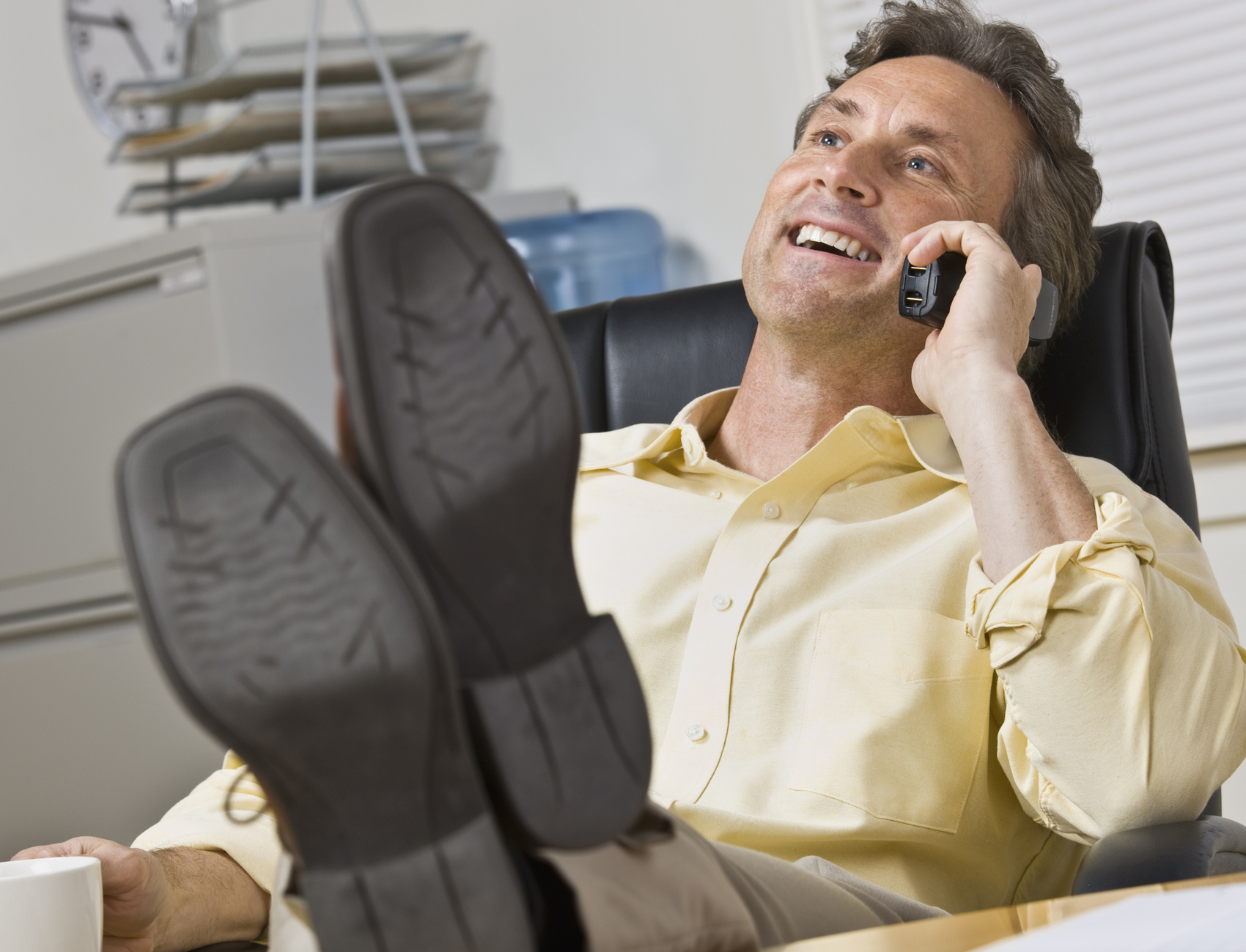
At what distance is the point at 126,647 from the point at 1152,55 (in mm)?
1917

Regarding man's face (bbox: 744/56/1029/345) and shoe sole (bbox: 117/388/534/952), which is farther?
man's face (bbox: 744/56/1029/345)

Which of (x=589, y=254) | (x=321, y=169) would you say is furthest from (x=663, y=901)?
(x=321, y=169)

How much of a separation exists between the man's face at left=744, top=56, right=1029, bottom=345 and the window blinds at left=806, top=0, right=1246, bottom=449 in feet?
1.85

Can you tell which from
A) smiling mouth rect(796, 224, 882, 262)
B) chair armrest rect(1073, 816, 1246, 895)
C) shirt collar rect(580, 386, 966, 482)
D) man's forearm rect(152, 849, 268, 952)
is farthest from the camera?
smiling mouth rect(796, 224, 882, 262)

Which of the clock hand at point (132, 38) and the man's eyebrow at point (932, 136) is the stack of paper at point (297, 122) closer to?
the clock hand at point (132, 38)

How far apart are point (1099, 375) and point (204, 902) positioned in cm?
90

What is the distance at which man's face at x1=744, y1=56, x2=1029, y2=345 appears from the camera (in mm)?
1228

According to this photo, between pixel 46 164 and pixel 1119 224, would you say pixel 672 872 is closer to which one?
pixel 1119 224

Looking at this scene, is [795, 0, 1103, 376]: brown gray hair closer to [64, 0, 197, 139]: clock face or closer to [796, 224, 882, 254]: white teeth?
[796, 224, 882, 254]: white teeth

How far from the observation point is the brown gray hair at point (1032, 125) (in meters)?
1.31

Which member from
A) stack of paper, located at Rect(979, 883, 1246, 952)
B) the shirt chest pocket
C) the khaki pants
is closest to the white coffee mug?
the khaki pants

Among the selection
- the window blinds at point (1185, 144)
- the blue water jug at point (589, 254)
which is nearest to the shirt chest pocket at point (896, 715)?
the window blinds at point (1185, 144)

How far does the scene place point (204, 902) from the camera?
2.89 ft

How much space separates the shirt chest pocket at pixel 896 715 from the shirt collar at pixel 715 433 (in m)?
0.17
